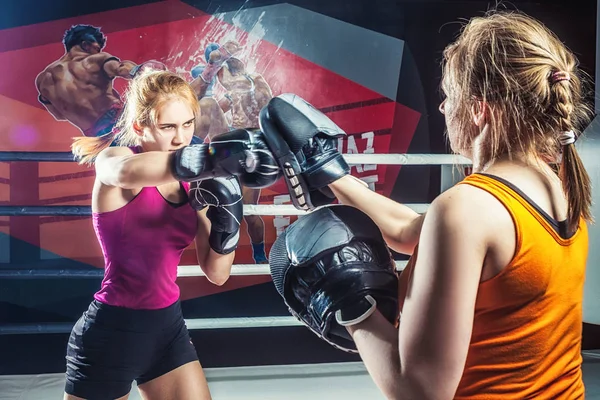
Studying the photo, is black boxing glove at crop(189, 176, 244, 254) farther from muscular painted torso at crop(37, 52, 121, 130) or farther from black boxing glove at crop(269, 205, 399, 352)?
muscular painted torso at crop(37, 52, 121, 130)

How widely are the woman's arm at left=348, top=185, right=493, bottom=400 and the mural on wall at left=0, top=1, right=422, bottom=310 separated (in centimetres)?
257

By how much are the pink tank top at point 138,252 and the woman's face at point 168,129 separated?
240mm

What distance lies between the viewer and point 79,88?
3.04 meters

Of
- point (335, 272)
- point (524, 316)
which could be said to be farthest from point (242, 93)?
point (524, 316)

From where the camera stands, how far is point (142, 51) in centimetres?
307

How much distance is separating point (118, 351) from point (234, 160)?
667 mm

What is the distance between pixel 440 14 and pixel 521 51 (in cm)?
282

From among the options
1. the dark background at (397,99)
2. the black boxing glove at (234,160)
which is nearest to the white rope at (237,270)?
the dark background at (397,99)

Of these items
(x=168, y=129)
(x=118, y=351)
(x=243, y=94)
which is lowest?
(x=118, y=351)

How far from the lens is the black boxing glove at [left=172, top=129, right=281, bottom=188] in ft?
3.95

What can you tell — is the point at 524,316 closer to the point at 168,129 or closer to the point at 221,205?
the point at 221,205

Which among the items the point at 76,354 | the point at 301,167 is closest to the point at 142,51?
the point at 76,354

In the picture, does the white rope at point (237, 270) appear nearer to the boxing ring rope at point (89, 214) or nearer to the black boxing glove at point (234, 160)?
the boxing ring rope at point (89, 214)

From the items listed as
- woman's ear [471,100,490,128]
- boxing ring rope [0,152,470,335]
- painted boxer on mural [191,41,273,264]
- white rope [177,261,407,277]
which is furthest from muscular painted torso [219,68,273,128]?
woman's ear [471,100,490,128]
